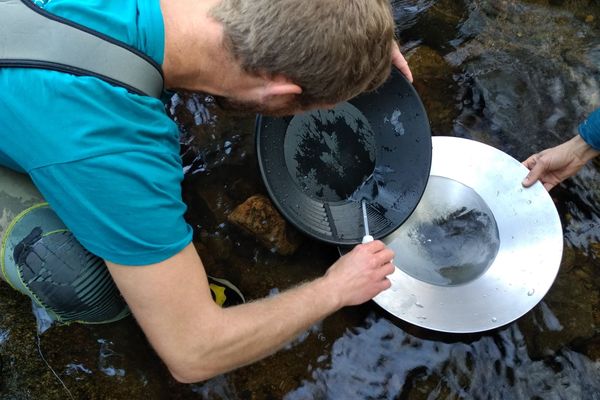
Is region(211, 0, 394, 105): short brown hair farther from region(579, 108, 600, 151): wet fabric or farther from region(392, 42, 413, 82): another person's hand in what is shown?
region(579, 108, 600, 151): wet fabric

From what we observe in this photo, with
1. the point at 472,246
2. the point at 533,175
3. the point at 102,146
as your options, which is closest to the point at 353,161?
the point at 472,246

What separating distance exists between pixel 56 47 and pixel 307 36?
1.98ft

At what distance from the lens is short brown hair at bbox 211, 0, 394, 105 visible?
1278mm

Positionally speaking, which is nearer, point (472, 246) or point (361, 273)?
point (361, 273)

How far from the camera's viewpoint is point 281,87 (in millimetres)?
1379

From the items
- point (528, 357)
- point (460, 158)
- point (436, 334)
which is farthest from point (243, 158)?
point (528, 357)

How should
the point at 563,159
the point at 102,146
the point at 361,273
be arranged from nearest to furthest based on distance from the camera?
the point at 102,146
the point at 361,273
the point at 563,159

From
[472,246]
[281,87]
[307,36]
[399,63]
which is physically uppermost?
[307,36]

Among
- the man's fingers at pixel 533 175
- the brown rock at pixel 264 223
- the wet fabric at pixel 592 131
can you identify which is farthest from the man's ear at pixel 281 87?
the wet fabric at pixel 592 131

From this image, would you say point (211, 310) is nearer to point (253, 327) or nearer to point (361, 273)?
point (253, 327)

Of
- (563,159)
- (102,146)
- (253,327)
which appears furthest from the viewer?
(563,159)

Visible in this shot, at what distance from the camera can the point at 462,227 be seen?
2.21m

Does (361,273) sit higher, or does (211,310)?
(211,310)

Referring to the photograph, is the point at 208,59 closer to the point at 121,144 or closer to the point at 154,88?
the point at 154,88
